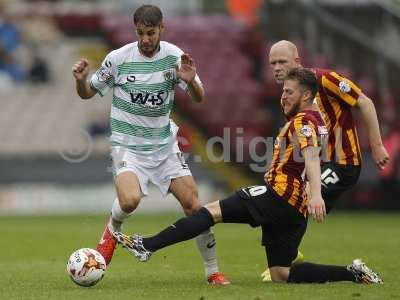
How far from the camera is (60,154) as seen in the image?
22.7 meters

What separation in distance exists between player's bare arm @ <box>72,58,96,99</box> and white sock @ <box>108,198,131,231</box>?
973 millimetres

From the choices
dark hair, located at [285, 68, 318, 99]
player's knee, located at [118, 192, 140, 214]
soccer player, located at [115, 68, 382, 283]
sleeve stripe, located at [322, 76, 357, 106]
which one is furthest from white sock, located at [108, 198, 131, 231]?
sleeve stripe, located at [322, 76, 357, 106]

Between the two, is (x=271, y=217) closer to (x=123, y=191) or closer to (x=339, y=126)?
(x=123, y=191)

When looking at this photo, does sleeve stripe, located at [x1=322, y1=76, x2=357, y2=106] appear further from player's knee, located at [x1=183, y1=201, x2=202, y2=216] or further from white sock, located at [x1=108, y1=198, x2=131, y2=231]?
white sock, located at [x1=108, y1=198, x2=131, y2=231]

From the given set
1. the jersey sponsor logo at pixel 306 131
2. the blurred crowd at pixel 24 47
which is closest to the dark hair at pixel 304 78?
the jersey sponsor logo at pixel 306 131

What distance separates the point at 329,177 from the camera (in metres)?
9.76

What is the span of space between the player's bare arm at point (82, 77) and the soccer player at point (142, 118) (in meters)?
0.01

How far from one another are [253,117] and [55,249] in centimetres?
1129

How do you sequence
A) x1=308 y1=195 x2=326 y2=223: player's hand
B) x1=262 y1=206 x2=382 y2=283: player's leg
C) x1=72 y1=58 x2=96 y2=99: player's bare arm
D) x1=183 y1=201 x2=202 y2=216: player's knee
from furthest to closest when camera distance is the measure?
x1=183 y1=201 x2=202 y2=216: player's knee, x1=72 y1=58 x2=96 y2=99: player's bare arm, x1=262 y1=206 x2=382 y2=283: player's leg, x1=308 y1=195 x2=326 y2=223: player's hand

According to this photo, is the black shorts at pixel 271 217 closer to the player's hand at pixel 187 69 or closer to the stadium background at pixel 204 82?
the player's hand at pixel 187 69

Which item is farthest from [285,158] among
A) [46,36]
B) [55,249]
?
[46,36]

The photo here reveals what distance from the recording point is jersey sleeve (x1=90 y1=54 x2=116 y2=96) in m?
9.62

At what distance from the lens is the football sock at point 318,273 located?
895 cm

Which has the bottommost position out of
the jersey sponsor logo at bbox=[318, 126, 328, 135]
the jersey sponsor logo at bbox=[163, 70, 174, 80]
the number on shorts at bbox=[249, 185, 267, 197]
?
the number on shorts at bbox=[249, 185, 267, 197]
